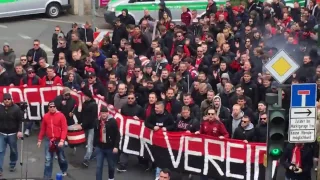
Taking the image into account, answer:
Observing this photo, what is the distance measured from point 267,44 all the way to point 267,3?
4.30 m

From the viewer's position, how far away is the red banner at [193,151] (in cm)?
1412

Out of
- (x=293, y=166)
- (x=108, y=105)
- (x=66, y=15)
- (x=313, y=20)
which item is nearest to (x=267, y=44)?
(x=313, y=20)

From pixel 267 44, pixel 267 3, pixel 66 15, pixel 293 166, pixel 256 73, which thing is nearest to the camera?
pixel 293 166

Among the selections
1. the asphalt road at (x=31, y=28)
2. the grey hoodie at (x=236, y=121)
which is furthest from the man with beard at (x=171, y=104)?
the asphalt road at (x=31, y=28)

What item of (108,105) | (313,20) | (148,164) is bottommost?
(148,164)

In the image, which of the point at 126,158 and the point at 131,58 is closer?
the point at 126,158

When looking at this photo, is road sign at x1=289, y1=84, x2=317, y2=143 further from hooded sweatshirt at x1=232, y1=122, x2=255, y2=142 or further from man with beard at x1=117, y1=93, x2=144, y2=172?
man with beard at x1=117, y1=93, x2=144, y2=172

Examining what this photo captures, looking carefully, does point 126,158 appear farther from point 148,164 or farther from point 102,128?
point 102,128

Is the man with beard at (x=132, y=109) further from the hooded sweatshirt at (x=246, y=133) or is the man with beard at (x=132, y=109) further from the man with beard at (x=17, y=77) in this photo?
the man with beard at (x=17, y=77)

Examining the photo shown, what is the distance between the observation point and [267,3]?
24.4m

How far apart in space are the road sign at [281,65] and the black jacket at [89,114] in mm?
4724

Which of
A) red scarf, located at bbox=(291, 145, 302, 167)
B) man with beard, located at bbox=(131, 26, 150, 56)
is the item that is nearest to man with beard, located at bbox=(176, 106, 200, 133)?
red scarf, located at bbox=(291, 145, 302, 167)

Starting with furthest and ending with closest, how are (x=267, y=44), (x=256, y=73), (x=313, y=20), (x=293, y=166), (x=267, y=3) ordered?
(x=267, y=3) → (x=313, y=20) → (x=267, y=44) → (x=256, y=73) → (x=293, y=166)

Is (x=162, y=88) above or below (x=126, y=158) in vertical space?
above
